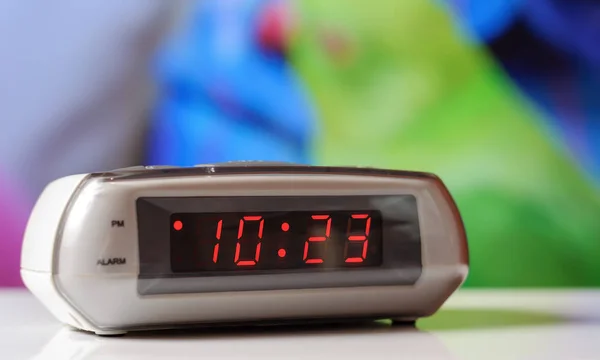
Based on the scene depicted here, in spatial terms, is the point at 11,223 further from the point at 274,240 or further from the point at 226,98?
the point at 274,240

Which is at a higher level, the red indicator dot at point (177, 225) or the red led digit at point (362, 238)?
the red indicator dot at point (177, 225)

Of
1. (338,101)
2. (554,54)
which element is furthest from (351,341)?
(554,54)

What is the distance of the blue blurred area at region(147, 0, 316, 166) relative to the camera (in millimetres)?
1084

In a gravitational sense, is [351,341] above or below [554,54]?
below

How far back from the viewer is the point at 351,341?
0.58 metres

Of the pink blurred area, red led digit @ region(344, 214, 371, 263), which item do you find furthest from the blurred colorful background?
red led digit @ region(344, 214, 371, 263)

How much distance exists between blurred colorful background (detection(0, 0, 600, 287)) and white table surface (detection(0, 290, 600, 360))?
1.11ft

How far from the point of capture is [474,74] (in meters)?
1.12

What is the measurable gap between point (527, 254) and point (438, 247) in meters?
0.50

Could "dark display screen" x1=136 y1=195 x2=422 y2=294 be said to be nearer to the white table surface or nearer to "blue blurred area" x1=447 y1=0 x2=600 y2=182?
the white table surface

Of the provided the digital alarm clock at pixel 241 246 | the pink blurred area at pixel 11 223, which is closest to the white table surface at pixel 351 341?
the digital alarm clock at pixel 241 246

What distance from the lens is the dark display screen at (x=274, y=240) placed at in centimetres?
60

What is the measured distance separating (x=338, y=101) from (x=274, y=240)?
0.51 metres

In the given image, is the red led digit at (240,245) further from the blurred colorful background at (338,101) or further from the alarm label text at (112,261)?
the blurred colorful background at (338,101)
